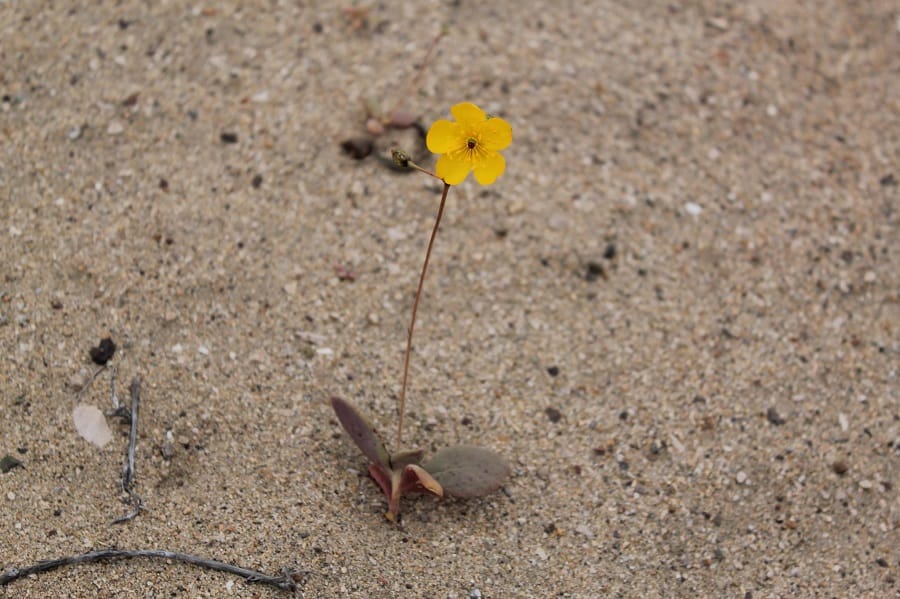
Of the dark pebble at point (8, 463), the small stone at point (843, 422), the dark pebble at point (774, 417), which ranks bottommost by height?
the dark pebble at point (8, 463)

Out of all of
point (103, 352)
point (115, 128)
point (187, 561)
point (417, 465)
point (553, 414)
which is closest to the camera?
point (187, 561)

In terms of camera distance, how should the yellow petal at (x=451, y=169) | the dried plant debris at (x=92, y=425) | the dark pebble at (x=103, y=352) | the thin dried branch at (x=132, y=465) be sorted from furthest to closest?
1. the dark pebble at (x=103, y=352)
2. the dried plant debris at (x=92, y=425)
3. the thin dried branch at (x=132, y=465)
4. the yellow petal at (x=451, y=169)

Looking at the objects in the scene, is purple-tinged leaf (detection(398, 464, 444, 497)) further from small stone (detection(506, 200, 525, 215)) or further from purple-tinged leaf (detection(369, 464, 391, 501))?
small stone (detection(506, 200, 525, 215))

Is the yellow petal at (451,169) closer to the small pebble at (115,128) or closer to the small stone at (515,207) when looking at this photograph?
the small stone at (515,207)

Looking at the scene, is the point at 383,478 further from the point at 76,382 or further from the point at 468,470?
the point at 76,382

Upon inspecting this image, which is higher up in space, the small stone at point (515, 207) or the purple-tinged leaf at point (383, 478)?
the small stone at point (515, 207)

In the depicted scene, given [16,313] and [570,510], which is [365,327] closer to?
[570,510]

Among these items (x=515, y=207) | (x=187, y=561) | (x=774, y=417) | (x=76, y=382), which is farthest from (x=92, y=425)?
(x=774, y=417)

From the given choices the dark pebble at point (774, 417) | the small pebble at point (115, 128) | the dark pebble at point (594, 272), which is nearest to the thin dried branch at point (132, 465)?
the small pebble at point (115, 128)
